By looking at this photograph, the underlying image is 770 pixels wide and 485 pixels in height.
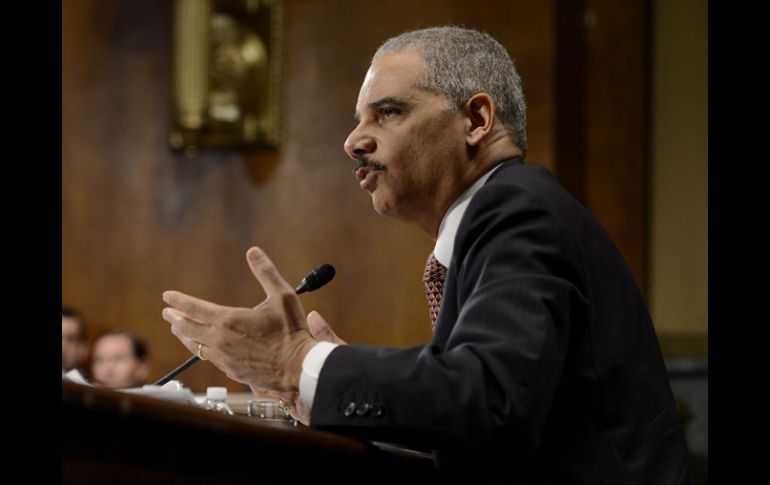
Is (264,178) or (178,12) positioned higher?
(178,12)

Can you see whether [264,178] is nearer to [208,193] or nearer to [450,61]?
[208,193]

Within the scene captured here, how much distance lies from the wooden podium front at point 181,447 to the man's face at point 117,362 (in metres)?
4.61

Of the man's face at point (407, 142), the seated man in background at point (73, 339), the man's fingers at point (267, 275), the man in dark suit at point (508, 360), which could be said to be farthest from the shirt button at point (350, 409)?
the seated man in background at point (73, 339)

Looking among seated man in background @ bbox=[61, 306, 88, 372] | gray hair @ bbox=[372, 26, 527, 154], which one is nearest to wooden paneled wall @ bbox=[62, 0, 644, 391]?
seated man in background @ bbox=[61, 306, 88, 372]

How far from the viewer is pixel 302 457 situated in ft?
4.27

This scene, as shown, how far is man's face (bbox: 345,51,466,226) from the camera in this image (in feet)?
6.56

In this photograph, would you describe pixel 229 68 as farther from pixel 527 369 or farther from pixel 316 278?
pixel 527 369

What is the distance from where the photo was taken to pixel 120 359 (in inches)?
229

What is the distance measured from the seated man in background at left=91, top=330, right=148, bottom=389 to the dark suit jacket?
441 centimetres

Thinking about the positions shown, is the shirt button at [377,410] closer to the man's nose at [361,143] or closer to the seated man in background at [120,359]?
the man's nose at [361,143]

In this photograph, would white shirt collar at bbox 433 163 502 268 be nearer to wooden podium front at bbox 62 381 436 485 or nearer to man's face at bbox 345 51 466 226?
man's face at bbox 345 51 466 226

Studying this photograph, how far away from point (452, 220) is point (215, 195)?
15.2 ft

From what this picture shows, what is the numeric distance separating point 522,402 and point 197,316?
1.69 ft
